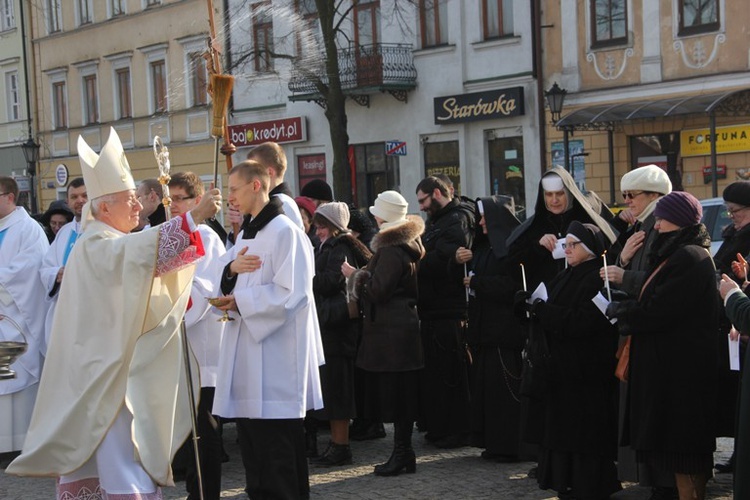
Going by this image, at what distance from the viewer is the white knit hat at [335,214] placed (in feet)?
27.8

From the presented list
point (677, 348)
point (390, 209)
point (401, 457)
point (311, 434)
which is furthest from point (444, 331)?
point (677, 348)

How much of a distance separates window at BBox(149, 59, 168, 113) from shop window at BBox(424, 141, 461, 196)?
1050cm

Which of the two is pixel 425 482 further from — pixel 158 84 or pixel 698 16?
pixel 158 84

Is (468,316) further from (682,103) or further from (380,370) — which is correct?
(682,103)

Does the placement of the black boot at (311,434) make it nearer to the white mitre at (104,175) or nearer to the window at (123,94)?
the white mitre at (104,175)

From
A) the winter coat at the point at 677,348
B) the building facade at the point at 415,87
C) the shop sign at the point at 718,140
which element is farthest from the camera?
the building facade at the point at 415,87

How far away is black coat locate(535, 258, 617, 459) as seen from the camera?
680 cm

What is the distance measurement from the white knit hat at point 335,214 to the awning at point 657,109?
47.5 feet

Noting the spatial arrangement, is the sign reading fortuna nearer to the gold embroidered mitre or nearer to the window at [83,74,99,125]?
the window at [83,74,99,125]

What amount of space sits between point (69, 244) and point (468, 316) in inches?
127

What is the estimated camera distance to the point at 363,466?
8.23 m

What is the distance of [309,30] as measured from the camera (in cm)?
2786

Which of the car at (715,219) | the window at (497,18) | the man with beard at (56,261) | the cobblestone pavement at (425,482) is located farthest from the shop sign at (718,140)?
the man with beard at (56,261)

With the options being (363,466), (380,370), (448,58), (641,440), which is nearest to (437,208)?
(380,370)
